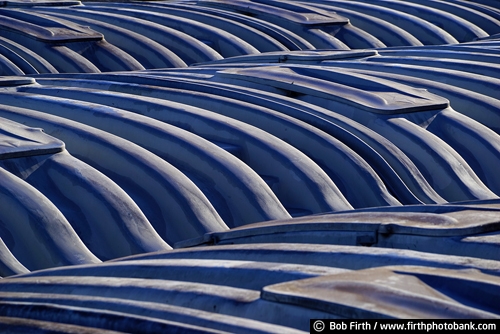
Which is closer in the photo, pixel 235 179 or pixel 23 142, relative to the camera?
pixel 23 142

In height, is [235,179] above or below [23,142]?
below

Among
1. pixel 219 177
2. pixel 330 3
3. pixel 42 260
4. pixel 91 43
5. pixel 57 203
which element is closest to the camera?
pixel 42 260

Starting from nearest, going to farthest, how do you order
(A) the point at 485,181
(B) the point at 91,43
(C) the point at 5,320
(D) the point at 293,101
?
(C) the point at 5,320, (A) the point at 485,181, (D) the point at 293,101, (B) the point at 91,43

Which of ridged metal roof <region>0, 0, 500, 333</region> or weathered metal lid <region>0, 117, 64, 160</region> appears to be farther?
weathered metal lid <region>0, 117, 64, 160</region>

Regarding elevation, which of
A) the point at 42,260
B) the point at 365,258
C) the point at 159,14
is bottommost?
the point at 42,260

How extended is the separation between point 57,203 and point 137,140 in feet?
4.64

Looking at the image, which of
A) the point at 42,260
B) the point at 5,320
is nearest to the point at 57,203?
the point at 42,260

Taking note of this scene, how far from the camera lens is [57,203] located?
6996 millimetres

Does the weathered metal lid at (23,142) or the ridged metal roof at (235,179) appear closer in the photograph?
the ridged metal roof at (235,179)

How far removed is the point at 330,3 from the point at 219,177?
33.9 feet

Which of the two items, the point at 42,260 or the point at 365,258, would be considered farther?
the point at 42,260

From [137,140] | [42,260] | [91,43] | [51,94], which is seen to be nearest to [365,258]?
[42,260]

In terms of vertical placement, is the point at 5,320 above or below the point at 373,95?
below

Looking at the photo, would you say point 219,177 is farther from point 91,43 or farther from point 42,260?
point 91,43
